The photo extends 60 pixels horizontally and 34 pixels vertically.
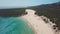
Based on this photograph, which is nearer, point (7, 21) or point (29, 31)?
point (29, 31)

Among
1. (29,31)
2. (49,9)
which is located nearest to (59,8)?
(49,9)

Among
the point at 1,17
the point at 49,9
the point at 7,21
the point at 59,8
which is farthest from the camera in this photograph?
the point at 1,17

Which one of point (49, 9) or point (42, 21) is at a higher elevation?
point (49, 9)

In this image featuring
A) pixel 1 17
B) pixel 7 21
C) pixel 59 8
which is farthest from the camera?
pixel 1 17

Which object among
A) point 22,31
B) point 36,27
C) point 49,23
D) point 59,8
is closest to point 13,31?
point 22,31

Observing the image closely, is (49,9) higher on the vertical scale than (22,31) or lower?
higher

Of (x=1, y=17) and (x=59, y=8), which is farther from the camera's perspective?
(x=1, y=17)

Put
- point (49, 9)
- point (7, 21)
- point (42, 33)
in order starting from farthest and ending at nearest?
point (7, 21) < point (49, 9) < point (42, 33)

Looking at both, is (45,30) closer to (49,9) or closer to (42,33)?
(42,33)

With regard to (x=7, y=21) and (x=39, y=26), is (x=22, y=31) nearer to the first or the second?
(x=39, y=26)
